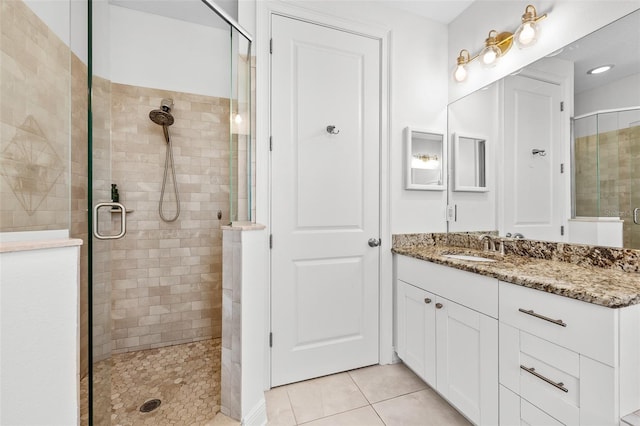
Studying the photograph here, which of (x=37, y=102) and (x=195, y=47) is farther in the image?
(x=195, y=47)

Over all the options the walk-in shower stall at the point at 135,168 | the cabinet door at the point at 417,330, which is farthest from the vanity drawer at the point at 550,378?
the walk-in shower stall at the point at 135,168

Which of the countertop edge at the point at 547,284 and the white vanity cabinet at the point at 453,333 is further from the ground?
the countertop edge at the point at 547,284

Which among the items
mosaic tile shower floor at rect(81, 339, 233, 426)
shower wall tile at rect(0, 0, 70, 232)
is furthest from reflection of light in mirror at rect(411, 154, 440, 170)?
shower wall tile at rect(0, 0, 70, 232)

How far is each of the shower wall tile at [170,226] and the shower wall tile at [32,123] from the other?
0.48 metres

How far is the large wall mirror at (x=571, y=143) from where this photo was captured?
1.21 metres

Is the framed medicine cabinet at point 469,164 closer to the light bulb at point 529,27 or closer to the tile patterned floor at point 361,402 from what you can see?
the light bulb at point 529,27

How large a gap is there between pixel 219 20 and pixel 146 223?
1232 mm

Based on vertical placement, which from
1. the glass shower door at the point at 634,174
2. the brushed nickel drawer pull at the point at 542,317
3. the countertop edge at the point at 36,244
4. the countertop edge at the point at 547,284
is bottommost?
the brushed nickel drawer pull at the point at 542,317

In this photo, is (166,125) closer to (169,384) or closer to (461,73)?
(169,384)

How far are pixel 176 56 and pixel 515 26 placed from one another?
2.14 meters

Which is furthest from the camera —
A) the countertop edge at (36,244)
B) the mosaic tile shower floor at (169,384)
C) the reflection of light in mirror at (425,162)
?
the reflection of light in mirror at (425,162)

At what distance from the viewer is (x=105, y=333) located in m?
1.03

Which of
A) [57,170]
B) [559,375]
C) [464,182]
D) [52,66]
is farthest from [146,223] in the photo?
[464,182]

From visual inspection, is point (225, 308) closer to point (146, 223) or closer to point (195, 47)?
point (146, 223)
